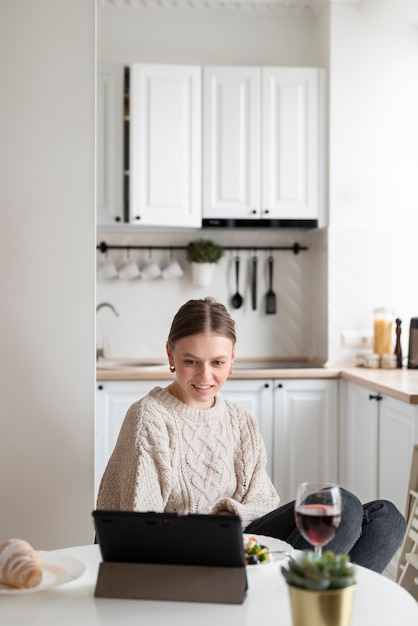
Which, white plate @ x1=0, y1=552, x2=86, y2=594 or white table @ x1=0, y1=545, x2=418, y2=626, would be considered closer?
white table @ x1=0, y1=545, x2=418, y2=626

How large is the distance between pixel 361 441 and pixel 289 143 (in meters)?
1.59

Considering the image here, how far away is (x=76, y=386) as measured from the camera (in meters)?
2.46

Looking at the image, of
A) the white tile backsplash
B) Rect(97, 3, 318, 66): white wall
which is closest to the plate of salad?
the white tile backsplash

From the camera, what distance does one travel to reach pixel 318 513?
1272mm

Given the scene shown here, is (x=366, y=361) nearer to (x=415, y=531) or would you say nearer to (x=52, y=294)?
(x=415, y=531)

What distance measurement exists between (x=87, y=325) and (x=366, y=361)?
6.89 ft

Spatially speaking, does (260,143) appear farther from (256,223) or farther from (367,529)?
(367,529)

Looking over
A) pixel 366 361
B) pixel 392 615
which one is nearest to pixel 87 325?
pixel 392 615

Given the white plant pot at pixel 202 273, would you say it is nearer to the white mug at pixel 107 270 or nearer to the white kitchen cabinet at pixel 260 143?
the white kitchen cabinet at pixel 260 143

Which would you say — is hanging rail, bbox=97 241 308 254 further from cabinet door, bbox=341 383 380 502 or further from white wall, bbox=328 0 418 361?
cabinet door, bbox=341 383 380 502

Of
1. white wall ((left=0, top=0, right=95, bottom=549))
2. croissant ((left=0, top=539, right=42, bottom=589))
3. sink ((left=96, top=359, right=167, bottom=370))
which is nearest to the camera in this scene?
croissant ((left=0, top=539, right=42, bottom=589))

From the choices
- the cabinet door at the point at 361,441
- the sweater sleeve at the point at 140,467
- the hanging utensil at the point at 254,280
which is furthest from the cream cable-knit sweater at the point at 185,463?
the hanging utensil at the point at 254,280

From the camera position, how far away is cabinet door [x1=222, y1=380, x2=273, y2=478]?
3955mm

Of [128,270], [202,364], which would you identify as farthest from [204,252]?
[202,364]
